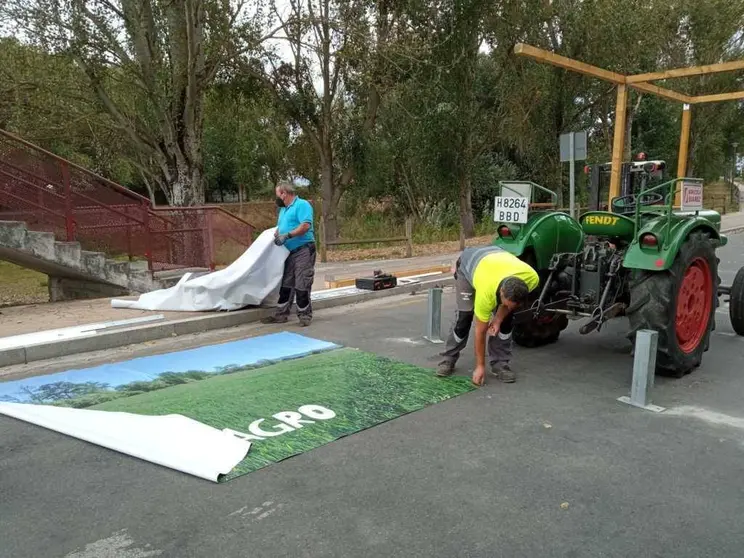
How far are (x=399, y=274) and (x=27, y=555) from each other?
9311 millimetres

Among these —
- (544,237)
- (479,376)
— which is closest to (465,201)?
(544,237)

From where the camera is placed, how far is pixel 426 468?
3.60 meters

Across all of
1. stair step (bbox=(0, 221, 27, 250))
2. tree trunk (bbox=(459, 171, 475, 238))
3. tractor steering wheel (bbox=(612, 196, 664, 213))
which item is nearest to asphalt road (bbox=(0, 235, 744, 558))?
tractor steering wheel (bbox=(612, 196, 664, 213))

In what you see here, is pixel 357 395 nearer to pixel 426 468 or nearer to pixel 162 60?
pixel 426 468

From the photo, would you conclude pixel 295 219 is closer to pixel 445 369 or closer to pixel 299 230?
pixel 299 230

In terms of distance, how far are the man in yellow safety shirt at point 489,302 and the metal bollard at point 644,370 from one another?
3.04ft

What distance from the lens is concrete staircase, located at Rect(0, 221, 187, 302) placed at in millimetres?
8922

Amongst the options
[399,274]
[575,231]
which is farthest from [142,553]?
[399,274]

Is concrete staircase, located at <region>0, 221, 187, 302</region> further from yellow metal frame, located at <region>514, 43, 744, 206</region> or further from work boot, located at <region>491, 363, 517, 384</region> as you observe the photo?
yellow metal frame, located at <region>514, 43, 744, 206</region>

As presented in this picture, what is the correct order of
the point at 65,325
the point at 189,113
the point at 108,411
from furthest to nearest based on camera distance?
the point at 189,113, the point at 65,325, the point at 108,411

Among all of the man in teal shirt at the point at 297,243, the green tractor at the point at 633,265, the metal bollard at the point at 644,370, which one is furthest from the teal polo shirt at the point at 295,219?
the metal bollard at the point at 644,370

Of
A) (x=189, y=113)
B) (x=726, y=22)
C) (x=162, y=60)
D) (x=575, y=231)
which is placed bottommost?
(x=575, y=231)

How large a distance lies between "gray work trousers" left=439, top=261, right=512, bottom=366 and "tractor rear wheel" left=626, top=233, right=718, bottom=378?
3.42 feet

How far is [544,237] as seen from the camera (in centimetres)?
613
